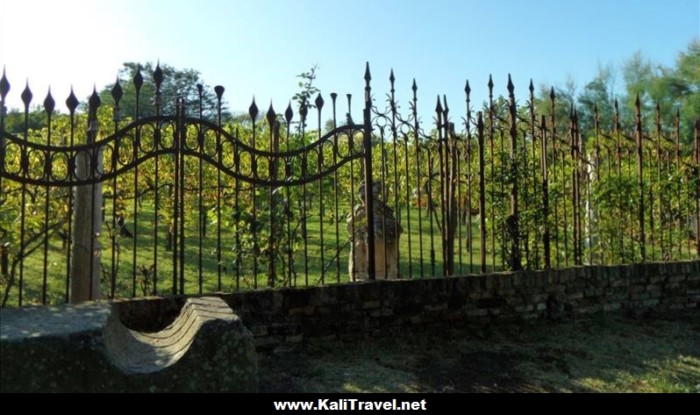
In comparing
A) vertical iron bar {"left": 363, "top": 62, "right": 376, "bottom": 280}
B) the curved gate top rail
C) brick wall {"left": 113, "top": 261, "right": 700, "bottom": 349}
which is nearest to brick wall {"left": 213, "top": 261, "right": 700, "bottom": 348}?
brick wall {"left": 113, "top": 261, "right": 700, "bottom": 349}

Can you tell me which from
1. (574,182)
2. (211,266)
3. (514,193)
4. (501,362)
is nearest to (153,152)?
(501,362)

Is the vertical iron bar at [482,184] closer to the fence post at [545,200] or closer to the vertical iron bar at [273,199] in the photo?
the fence post at [545,200]

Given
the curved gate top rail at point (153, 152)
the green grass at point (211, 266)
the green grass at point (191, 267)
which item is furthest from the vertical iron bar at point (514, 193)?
the curved gate top rail at point (153, 152)

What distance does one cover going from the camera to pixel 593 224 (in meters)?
7.74

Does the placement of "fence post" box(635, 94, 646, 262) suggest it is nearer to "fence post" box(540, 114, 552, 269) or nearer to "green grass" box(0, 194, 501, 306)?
"fence post" box(540, 114, 552, 269)

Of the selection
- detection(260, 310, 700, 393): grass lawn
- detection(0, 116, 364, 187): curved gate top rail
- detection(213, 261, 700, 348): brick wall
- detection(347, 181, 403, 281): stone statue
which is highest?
detection(0, 116, 364, 187): curved gate top rail

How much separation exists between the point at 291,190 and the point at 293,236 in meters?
0.48

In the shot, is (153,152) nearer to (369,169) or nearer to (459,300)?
(369,169)

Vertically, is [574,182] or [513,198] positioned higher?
[574,182]

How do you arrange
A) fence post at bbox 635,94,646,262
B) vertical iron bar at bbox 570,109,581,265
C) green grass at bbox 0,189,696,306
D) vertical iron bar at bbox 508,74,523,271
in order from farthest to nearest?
fence post at bbox 635,94,646,262 → vertical iron bar at bbox 570,109,581,265 → vertical iron bar at bbox 508,74,523,271 → green grass at bbox 0,189,696,306

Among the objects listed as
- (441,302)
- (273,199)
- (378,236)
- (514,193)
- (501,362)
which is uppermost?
(514,193)
